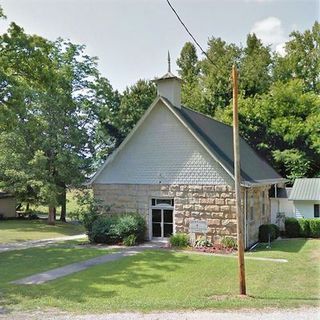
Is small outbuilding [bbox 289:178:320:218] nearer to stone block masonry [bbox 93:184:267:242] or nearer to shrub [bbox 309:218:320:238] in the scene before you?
shrub [bbox 309:218:320:238]

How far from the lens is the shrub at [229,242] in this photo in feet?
62.3

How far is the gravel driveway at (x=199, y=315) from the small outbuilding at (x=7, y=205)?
3349 cm

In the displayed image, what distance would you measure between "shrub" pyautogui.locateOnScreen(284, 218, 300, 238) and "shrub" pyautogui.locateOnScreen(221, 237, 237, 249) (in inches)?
318

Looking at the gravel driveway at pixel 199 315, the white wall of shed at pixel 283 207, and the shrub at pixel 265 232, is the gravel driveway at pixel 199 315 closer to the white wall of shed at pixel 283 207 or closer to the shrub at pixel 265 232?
the shrub at pixel 265 232

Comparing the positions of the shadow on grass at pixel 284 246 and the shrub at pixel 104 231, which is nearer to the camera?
the shadow on grass at pixel 284 246

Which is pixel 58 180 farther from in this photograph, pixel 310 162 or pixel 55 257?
pixel 310 162

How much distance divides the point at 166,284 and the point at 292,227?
1571 cm

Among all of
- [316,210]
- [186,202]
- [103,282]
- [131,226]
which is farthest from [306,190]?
[103,282]

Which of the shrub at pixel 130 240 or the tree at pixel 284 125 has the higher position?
the tree at pixel 284 125

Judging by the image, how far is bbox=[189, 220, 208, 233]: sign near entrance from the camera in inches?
785

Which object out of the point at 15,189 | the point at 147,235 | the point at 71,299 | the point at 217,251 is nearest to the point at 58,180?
the point at 15,189

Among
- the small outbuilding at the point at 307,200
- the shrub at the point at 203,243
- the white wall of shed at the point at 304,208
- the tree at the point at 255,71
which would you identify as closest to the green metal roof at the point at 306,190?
the small outbuilding at the point at 307,200

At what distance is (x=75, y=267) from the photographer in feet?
49.3

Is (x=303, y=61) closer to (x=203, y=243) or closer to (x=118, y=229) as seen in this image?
(x=203, y=243)
